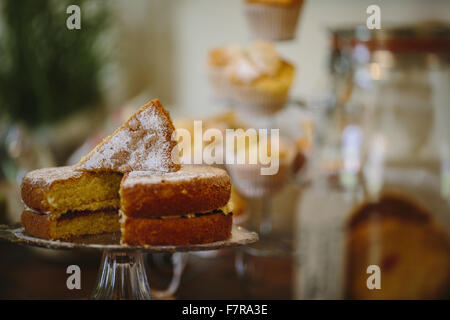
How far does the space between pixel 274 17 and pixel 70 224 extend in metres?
0.79

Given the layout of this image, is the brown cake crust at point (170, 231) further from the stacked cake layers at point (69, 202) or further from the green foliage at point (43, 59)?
the green foliage at point (43, 59)

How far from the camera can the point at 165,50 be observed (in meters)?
2.98

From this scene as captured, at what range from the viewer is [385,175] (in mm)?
1742

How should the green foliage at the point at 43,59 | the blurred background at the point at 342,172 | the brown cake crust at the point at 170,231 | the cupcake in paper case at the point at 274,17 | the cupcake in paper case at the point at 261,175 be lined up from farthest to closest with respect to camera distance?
the green foliage at the point at 43,59 < the blurred background at the point at 342,172 < the cupcake in paper case at the point at 261,175 < the cupcake in paper case at the point at 274,17 < the brown cake crust at the point at 170,231

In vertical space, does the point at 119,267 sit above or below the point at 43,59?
below

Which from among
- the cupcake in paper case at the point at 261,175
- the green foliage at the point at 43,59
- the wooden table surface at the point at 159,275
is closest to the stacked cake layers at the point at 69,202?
the wooden table surface at the point at 159,275

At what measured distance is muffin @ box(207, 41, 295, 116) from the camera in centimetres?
165

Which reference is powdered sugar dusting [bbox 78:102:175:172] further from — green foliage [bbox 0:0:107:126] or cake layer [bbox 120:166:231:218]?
green foliage [bbox 0:0:107:126]

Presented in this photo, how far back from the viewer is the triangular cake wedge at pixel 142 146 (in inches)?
37.4

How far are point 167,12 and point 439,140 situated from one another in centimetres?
168

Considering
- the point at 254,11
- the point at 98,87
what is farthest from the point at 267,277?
the point at 98,87

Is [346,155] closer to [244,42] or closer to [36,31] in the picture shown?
[244,42]

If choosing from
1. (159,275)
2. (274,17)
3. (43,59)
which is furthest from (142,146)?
(43,59)

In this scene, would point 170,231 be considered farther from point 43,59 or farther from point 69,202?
point 43,59
